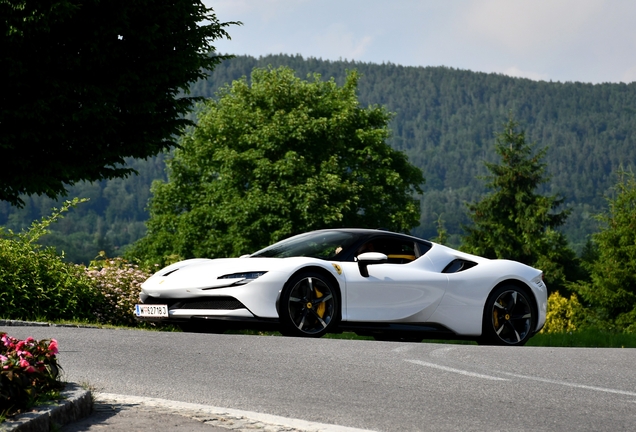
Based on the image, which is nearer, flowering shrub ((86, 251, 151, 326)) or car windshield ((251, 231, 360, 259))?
car windshield ((251, 231, 360, 259))

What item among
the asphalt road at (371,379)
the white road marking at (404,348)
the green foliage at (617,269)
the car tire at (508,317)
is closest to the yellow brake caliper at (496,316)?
the car tire at (508,317)

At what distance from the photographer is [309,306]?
10.1 meters

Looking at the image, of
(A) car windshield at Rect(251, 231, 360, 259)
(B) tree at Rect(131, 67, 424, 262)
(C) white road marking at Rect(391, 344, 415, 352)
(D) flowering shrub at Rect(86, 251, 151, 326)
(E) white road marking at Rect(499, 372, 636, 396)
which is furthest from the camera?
(B) tree at Rect(131, 67, 424, 262)

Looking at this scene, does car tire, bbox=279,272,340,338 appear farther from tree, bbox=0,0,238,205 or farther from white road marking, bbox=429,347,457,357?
tree, bbox=0,0,238,205

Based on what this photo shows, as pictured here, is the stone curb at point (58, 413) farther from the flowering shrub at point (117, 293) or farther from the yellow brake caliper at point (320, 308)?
the flowering shrub at point (117, 293)

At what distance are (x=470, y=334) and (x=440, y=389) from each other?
4511 millimetres

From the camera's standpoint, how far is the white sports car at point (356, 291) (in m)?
9.95

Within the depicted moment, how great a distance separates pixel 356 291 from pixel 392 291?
50cm

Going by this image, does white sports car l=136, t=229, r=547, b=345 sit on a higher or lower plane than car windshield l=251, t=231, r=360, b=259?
lower

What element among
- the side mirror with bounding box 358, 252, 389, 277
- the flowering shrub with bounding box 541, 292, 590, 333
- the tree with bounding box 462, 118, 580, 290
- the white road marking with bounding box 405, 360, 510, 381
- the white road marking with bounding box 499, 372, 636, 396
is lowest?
the flowering shrub with bounding box 541, 292, 590, 333

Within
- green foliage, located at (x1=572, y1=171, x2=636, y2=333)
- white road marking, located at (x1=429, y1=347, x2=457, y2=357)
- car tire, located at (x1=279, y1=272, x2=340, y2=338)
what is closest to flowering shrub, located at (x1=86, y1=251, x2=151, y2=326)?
car tire, located at (x1=279, y1=272, x2=340, y2=338)

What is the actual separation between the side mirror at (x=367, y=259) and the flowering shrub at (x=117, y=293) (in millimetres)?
5317

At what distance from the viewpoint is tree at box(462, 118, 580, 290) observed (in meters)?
57.0

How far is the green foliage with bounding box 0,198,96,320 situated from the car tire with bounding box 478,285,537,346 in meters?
6.39
